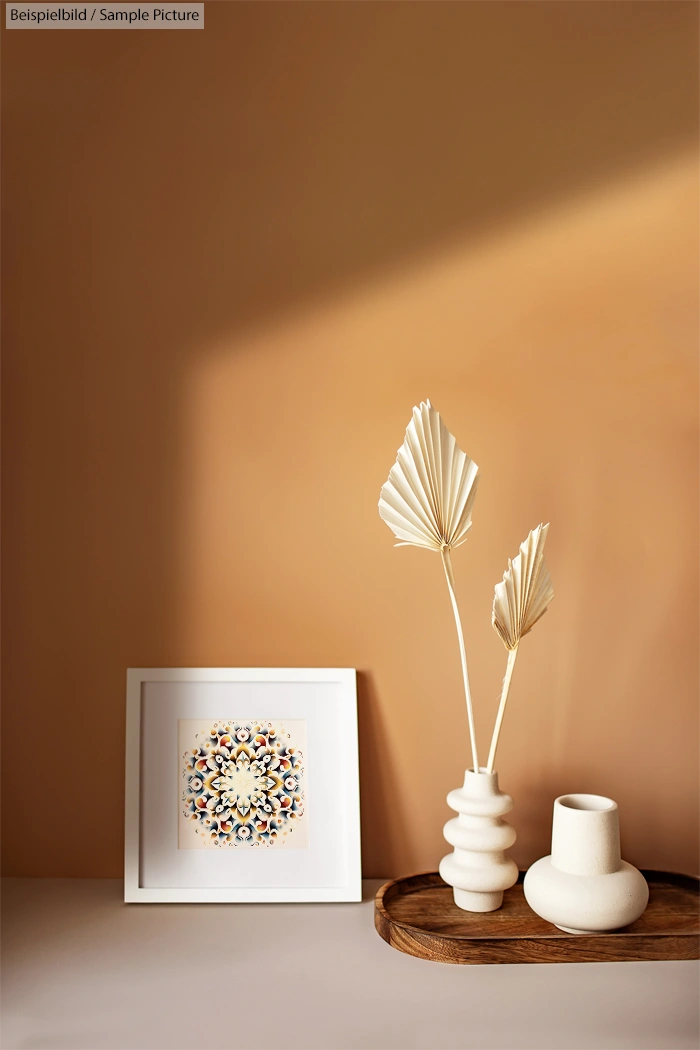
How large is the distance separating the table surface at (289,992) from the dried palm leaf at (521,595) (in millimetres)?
264

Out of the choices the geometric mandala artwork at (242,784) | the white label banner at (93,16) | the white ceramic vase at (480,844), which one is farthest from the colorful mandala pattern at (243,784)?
the white label banner at (93,16)

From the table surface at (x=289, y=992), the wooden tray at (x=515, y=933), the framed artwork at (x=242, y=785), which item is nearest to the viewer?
the table surface at (x=289, y=992)

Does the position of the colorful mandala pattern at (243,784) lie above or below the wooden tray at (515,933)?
above

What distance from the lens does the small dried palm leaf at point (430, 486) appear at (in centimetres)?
102

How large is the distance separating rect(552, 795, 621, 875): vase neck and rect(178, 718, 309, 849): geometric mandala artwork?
0.35 m

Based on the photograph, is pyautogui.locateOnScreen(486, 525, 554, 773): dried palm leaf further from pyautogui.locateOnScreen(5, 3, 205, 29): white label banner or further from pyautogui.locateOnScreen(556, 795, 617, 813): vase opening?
pyautogui.locateOnScreen(5, 3, 205, 29): white label banner

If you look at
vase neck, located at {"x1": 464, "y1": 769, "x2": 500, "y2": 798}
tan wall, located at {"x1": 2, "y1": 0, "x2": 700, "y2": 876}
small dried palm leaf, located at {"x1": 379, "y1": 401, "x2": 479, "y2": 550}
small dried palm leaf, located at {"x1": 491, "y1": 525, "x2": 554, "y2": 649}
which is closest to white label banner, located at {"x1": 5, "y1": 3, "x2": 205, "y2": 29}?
tan wall, located at {"x1": 2, "y1": 0, "x2": 700, "y2": 876}

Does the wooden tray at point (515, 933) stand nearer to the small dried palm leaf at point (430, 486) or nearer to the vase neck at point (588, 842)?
the vase neck at point (588, 842)

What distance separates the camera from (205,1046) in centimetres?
79

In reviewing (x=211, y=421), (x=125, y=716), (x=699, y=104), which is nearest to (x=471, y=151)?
(x=699, y=104)

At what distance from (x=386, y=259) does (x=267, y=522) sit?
42cm

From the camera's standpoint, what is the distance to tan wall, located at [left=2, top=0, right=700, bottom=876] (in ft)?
3.83

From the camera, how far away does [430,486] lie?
1.03 meters

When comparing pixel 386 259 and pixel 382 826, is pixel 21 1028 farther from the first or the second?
pixel 386 259
